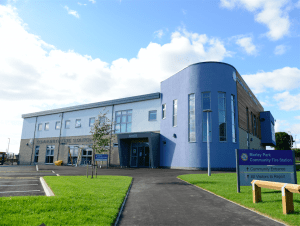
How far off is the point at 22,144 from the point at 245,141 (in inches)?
1620

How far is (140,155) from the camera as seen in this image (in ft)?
95.6

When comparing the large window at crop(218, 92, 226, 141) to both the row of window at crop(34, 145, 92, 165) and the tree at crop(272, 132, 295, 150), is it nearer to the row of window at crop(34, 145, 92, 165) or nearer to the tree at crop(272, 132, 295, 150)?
the row of window at crop(34, 145, 92, 165)

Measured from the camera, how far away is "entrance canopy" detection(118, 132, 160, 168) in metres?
26.4

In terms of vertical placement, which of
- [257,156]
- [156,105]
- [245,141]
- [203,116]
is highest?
[156,105]

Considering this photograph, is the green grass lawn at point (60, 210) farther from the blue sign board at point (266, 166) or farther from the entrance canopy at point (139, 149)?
the entrance canopy at point (139, 149)

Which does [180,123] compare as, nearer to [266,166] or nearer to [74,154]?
[266,166]

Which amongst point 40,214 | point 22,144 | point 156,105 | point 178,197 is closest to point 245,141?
point 156,105

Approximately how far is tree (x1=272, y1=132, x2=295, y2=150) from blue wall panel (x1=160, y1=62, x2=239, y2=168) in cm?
6661

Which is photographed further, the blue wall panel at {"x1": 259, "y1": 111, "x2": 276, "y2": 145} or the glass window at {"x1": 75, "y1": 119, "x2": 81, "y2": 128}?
the blue wall panel at {"x1": 259, "y1": 111, "x2": 276, "y2": 145}

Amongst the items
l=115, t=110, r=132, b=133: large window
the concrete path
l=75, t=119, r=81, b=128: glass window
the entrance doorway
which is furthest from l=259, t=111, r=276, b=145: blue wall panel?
the concrete path

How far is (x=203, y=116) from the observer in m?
23.3

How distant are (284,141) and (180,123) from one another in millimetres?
71305

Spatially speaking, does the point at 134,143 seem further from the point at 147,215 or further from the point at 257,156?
the point at 147,215

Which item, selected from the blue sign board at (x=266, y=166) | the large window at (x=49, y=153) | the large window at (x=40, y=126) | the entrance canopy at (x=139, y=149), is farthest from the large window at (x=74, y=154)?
the blue sign board at (x=266, y=166)
